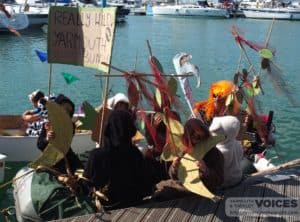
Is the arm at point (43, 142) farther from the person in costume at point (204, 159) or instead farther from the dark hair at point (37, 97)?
the dark hair at point (37, 97)

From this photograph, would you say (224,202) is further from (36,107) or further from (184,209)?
(36,107)

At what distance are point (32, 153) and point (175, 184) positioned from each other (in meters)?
3.59

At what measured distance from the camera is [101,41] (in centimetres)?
502

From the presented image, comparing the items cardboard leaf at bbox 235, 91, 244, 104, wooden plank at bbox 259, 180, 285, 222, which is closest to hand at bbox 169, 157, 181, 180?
wooden plank at bbox 259, 180, 285, 222

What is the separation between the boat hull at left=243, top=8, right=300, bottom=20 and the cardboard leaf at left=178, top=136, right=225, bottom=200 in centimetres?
5142

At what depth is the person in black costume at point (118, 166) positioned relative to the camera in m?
3.87

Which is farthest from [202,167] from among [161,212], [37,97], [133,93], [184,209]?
[37,97]

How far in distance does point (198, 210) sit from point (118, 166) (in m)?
0.71

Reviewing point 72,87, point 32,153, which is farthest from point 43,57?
point 72,87

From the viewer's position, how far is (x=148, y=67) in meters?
18.1

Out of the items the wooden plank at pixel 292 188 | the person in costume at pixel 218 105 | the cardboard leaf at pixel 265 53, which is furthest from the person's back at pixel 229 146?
the cardboard leaf at pixel 265 53

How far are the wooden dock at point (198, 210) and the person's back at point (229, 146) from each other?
0.33 feet

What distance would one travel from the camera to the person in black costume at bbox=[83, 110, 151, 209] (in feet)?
12.7

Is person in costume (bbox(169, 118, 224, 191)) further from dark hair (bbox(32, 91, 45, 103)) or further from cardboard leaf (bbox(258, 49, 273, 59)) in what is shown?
dark hair (bbox(32, 91, 45, 103))
